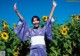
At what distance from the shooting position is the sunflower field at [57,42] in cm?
710

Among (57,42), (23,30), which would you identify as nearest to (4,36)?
(57,42)

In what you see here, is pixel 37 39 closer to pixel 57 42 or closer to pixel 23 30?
pixel 23 30

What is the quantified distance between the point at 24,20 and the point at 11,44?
5.92 ft

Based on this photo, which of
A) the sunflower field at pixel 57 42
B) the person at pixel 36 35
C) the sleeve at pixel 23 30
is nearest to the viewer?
the person at pixel 36 35

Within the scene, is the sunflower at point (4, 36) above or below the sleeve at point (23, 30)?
below

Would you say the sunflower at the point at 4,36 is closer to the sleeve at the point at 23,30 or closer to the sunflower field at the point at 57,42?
the sunflower field at the point at 57,42

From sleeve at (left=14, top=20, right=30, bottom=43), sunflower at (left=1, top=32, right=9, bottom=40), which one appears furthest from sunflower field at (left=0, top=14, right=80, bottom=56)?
sleeve at (left=14, top=20, right=30, bottom=43)

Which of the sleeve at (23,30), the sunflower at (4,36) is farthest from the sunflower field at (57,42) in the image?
the sleeve at (23,30)

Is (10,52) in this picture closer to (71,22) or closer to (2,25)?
(2,25)

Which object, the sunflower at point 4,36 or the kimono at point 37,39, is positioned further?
the sunflower at point 4,36

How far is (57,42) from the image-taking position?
23.3ft

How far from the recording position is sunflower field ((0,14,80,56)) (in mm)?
7102

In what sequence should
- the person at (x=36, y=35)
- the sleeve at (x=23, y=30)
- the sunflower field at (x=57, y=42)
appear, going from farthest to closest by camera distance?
the sunflower field at (x=57, y=42) < the sleeve at (x=23, y=30) < the person at (x=36, y=35)

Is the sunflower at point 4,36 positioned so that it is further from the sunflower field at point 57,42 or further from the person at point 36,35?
the person at point 36,35
